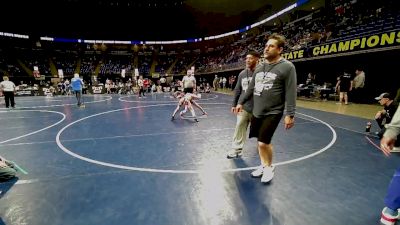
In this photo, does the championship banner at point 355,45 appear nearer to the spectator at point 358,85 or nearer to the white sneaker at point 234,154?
the spectator at point 358,85

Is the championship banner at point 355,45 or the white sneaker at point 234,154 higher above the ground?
the championship banner at point 355,45

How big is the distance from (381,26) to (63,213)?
18.0 meters

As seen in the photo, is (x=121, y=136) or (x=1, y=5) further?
(x=1, y=5)

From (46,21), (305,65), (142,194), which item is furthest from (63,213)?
(46,21)

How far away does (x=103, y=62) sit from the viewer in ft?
161

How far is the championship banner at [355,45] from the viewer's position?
11523 mm

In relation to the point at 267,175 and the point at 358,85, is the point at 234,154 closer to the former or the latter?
the point at 267,175

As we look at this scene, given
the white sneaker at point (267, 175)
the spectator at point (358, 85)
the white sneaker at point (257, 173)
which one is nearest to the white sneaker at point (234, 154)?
the white sneaker at point (257, 173)

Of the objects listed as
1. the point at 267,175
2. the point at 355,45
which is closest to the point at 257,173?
the point at 267,175

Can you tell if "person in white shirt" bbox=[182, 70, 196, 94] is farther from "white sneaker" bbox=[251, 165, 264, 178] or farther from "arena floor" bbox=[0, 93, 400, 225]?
"white sneaker" bbox=[251, 165, 264, 178]

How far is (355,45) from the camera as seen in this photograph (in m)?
13.5

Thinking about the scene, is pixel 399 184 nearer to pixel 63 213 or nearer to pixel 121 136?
pixel 63 213

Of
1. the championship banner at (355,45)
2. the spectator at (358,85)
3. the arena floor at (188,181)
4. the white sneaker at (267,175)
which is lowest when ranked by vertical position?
the arena floor at (188,181)

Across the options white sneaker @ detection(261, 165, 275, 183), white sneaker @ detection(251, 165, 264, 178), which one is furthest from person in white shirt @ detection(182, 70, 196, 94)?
white sneaker @ detection(261, 165, 275, 183)
